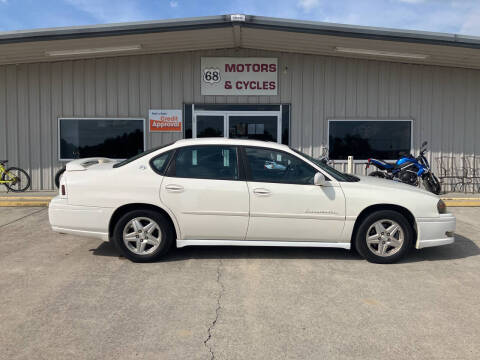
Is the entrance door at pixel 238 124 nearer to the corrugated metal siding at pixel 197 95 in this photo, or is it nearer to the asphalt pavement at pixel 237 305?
the corrugated metal siding at pixel 197 95

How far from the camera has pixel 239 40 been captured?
30.5 ft

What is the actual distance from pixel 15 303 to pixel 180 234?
72.9 inches

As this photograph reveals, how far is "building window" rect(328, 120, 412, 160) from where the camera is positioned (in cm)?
1034

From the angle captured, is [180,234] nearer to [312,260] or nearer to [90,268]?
[90,268]

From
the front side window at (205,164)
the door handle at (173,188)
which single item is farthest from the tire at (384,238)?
the door handle at (173,188)

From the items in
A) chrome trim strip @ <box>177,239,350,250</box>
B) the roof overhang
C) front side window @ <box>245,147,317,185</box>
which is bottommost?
chrome trim strip @ <box>177,239,350,250</box>

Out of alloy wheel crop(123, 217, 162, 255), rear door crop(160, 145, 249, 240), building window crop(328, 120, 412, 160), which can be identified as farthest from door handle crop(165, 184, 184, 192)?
building window crop(328, 120, 412, 160)

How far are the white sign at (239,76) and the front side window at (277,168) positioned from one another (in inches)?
219

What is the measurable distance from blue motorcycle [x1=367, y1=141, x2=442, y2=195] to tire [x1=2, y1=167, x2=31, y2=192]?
8.81 meters

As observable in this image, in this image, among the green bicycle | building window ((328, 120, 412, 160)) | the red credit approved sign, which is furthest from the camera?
building window ((328, 120, 412, 160))

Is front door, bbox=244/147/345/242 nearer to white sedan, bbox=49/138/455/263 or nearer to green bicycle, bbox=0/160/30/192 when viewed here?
white sedan, bbox=49/138/455/263

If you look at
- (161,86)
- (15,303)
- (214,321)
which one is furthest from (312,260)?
(161,86)

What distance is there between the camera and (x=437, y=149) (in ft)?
34.2

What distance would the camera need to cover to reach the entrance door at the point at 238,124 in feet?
33.4
